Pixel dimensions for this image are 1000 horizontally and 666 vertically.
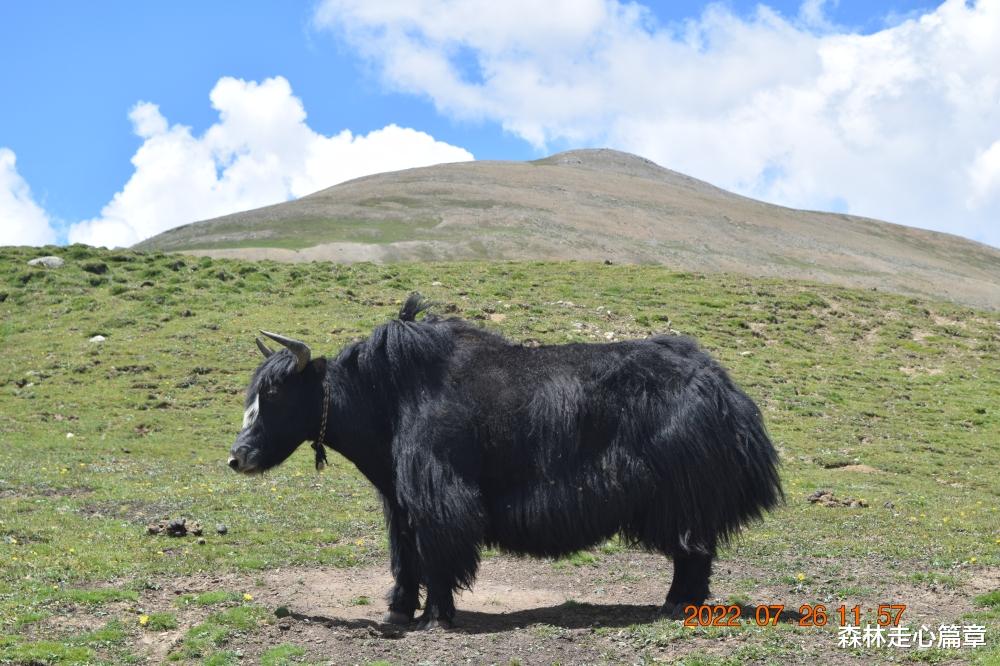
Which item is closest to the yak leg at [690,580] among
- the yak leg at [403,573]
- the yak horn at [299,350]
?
the yak leg at [403,573]

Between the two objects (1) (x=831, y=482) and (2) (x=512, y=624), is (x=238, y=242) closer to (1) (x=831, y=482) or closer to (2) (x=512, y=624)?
(1) (x=831, y=482)

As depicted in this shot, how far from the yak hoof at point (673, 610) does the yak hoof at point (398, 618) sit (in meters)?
2.69

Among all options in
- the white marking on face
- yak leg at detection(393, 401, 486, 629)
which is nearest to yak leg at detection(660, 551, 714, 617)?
yak leg at detection(393, 401, 486, 629)

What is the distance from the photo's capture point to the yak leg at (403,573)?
11523mm

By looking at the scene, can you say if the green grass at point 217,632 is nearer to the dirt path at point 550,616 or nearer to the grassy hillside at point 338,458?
the grassy hillside at point 338,458

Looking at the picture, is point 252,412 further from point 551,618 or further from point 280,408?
point 551,618

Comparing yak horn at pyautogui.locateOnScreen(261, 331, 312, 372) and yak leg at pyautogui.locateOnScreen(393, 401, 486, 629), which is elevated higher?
yak horn at pyautogui.locateOnScreen(261, 331, 312, 372)

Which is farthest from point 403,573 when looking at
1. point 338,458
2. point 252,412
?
point 338,458

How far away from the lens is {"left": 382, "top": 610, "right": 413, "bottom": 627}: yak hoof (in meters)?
11.4

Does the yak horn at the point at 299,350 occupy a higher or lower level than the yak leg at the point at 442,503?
higher

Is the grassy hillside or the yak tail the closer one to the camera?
the yak tail

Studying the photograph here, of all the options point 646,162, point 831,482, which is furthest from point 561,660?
point 646,162

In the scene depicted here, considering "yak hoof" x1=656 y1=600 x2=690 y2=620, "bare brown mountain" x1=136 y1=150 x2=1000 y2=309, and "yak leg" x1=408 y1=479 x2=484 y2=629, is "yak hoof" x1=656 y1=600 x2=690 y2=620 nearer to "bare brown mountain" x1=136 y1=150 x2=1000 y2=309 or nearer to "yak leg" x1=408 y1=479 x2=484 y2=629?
"yak leg" x1=408 y1=479 x2=484 y2=629

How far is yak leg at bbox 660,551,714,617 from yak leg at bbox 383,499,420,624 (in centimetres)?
270
